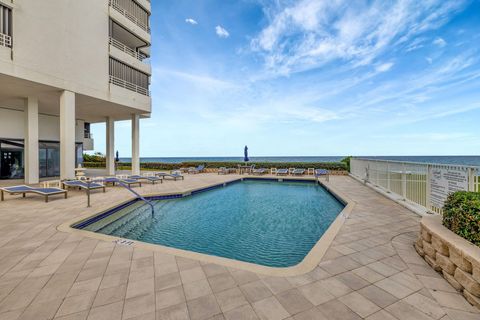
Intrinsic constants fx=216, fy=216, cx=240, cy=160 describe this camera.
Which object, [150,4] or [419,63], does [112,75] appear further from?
[419,63]

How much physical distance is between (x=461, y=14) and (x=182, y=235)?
14889 mm

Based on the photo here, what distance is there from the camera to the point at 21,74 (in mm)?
9070

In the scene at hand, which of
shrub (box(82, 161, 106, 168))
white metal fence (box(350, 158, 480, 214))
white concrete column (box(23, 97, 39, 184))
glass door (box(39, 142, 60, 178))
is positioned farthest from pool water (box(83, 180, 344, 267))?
shrub (box(82, 161, 106, 168))

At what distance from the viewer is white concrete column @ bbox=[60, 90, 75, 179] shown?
35.8 feet

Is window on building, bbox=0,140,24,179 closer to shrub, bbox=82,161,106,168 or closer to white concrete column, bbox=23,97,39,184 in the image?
white concrete column, bbox=23,97,39,184

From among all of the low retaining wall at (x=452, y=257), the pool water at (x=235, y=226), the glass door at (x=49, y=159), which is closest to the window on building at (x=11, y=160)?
the glass door at (x=49, y=159)

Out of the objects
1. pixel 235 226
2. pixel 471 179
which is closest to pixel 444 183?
pixel 471 179

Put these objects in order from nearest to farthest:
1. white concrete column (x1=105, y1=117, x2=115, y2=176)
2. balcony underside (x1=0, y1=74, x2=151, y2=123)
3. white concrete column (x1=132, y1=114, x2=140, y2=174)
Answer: balcony underside (x1=0, y1=74, x2=151, y2=123) < white concrete column (x1=132, y1=114, x2=140, y2=174) < white concrete column (x1=105, y1=117, x2=115, y2=176)

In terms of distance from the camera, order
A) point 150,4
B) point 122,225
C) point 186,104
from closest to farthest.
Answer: point 122,225 < point 150,4 < point 186,104

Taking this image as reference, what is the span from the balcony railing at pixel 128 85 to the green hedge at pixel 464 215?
625 inches

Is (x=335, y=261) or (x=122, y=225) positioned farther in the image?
(x=122, y=225)

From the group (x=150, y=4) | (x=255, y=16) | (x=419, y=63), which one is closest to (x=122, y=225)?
(x=255, y=16)

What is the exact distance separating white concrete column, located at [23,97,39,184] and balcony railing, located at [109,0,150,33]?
7.35 m

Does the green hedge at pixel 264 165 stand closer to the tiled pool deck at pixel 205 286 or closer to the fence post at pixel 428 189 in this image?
the fence post at pixel 428 189
